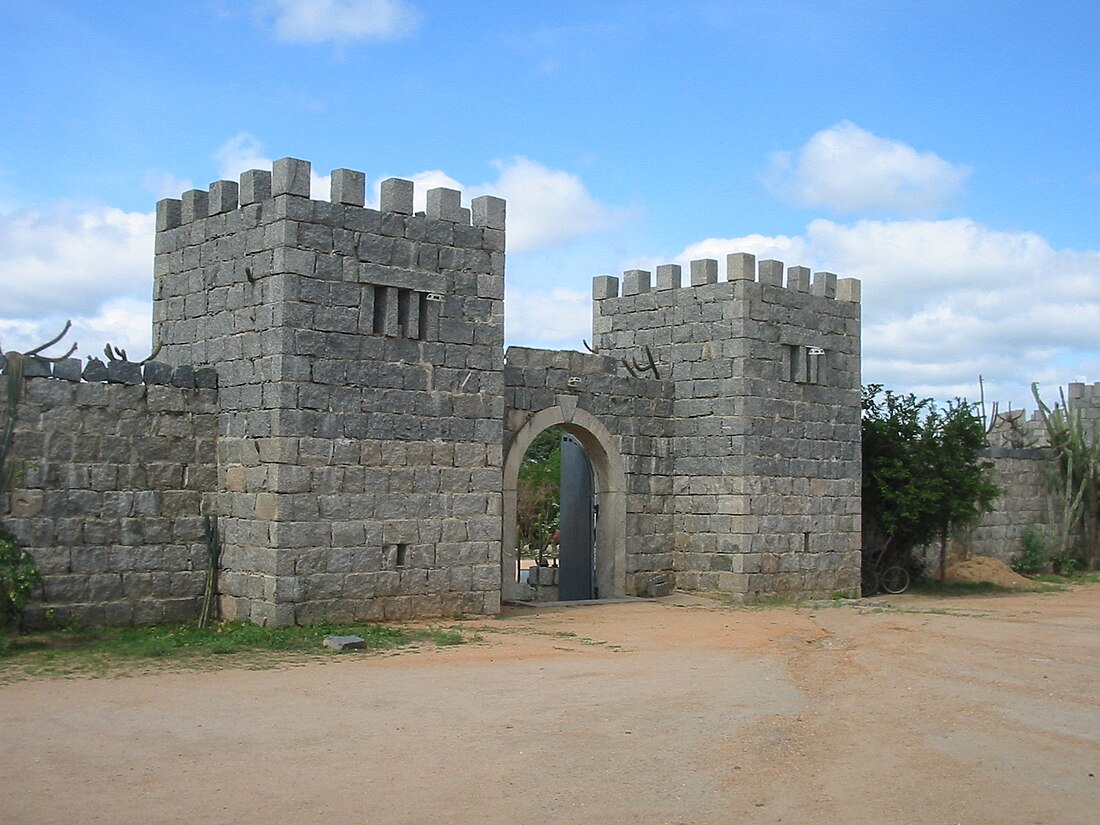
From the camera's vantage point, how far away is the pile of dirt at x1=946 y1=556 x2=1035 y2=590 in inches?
814

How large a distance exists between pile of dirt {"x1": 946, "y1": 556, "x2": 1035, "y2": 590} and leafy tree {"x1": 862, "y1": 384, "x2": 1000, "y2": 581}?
1.70 m

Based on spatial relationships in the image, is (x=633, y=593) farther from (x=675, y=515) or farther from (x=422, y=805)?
(x=422, y=805)

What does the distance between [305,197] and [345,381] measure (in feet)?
6.39

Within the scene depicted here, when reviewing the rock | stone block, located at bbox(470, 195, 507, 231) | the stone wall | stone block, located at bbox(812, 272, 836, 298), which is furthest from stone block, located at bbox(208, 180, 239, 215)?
stone block, located at bbox(812, 272, 836, 298)

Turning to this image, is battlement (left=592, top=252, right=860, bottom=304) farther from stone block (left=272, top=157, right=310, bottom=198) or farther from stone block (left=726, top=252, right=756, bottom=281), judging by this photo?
stone block (left=272, top=157, right=310, bottom=198)

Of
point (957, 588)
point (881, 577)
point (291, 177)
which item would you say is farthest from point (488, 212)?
point (957, 588)

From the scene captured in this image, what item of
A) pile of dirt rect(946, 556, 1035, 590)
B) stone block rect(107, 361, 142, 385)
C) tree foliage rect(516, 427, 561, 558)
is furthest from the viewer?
tree foliage rect(516, 427, 561, 558)

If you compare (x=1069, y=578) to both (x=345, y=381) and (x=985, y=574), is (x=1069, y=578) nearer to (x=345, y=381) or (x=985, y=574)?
(x=985, y=574)

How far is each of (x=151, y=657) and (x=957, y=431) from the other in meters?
13.1

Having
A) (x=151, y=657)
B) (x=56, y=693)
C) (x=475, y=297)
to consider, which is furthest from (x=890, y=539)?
(x=56, y=693)

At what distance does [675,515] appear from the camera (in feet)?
56.2

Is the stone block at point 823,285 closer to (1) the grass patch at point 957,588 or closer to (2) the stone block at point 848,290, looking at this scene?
(2) the stone block at point 848,290

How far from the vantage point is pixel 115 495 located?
38.7 feet

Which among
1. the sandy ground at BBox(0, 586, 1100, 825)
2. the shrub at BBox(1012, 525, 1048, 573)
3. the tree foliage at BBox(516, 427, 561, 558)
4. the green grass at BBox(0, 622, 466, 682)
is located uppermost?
the tree foliage at BBox(516, 427, 561, 558)
